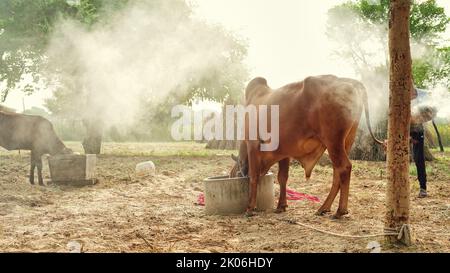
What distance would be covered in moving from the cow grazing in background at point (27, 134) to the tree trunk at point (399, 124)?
7876 millimetres

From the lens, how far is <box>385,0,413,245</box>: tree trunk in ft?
12.7

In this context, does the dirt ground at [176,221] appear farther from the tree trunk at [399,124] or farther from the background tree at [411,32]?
the background tree at [411,32]

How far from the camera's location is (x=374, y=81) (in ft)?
57.6

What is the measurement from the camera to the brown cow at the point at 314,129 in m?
5.29

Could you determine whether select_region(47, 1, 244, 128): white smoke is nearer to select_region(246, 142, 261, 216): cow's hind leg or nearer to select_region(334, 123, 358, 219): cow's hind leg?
select_region(246, 142, 261, 216): cow's hind leg

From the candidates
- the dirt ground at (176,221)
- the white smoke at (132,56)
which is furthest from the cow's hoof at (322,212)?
the white smoke at (132,56)

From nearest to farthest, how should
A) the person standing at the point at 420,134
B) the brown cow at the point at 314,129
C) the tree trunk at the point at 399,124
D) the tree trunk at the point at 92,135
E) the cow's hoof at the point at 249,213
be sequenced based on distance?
the tree trunk at the point at 399,124 < the brown cow at the point at 314,129 < the cow's hoof at the point at 249,213 < the person standing at the point at 420,134 < the tree trunk at the point at 92,135

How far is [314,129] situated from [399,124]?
5.56ft

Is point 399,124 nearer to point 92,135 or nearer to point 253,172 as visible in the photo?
point 253,172

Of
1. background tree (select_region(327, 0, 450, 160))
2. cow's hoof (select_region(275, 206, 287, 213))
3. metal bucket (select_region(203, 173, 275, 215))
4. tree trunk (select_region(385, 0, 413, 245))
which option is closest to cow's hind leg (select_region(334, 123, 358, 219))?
cow's hoof (select_region(275, 206, 287, 213))

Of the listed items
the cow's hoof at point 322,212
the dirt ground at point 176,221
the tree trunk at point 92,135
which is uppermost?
the tree trunk at point 92,135

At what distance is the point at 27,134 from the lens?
9672 millimetres
